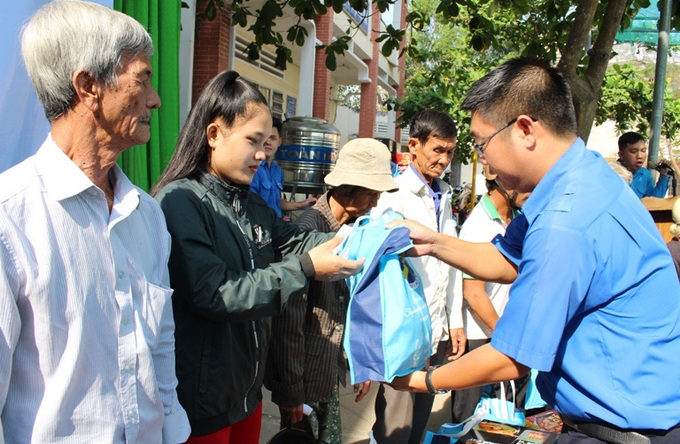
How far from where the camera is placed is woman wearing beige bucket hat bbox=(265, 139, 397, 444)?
277 centimetres

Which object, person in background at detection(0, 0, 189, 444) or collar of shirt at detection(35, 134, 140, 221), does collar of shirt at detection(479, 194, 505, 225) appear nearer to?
person in background at detection(0, 0, 189, 444)

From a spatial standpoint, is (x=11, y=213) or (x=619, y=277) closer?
(x=11, y=213)

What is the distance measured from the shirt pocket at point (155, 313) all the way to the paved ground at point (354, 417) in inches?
113

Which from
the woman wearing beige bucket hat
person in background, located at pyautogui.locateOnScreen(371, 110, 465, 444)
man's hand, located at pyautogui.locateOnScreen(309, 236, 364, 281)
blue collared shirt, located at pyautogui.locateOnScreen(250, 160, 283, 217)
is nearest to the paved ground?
person in background, located at pyautogui.locateOnScreen(371, 110, 465, 444)

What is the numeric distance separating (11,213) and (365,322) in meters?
1.31

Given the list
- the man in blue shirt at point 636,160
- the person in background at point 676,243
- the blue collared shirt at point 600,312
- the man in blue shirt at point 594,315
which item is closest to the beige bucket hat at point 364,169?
the man in blue shirt at point 594,315

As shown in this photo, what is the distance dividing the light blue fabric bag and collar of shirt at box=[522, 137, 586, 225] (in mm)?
526

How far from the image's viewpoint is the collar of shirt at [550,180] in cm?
195

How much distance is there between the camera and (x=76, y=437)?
1430mm

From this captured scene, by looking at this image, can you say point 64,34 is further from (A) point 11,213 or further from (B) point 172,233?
(B) point 172,233

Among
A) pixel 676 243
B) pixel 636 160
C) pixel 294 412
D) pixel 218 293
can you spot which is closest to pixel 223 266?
pixel 218 293

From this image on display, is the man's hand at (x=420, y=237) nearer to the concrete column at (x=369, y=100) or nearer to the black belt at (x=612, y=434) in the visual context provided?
the black belt at (x=612, y=434)

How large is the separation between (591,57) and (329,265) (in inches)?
175

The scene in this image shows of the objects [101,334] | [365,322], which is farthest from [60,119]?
[365,322]
